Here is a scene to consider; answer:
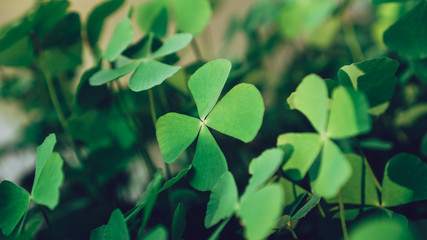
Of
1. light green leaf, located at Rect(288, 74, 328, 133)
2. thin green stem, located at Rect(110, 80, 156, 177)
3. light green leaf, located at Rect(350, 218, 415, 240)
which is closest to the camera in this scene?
light green leaf, located at Rect(350, 218, 415, 240)

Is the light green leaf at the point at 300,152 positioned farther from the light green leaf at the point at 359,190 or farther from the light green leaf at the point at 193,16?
the light green leaf at the point at 193,16

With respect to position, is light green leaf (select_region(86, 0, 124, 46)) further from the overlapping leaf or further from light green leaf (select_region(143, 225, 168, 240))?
light green leaf (select_region(143, 225, 168, 240))

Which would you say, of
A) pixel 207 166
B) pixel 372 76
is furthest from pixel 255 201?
pixel 372 76

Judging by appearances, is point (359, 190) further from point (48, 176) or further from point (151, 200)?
point (48, 176)

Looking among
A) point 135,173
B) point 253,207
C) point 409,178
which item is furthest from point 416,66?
point 135,173

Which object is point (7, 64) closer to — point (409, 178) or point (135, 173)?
point (135, 173)

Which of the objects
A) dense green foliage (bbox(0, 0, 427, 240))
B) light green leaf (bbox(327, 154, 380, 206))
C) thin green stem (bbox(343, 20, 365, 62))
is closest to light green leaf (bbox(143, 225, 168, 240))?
dense green foliage (bbox(0, 0, 427, 240))
